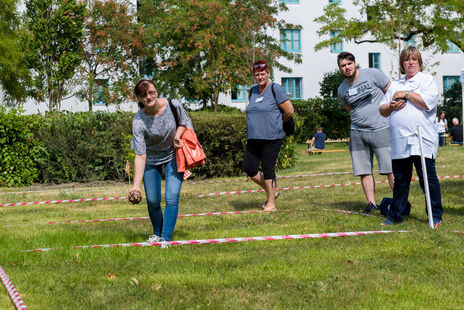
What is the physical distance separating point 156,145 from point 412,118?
2.69 m

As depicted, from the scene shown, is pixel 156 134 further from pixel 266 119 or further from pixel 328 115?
pixel 328 115

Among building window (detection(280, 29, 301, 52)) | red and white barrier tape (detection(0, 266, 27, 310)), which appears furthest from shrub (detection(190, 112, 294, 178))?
building window (detection(280, 29, 301, 52))

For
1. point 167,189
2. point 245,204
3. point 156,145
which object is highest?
point 156,145

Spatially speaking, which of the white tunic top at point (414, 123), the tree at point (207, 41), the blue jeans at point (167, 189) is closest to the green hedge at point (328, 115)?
the tree at point (207, 41)

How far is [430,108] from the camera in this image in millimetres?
6250

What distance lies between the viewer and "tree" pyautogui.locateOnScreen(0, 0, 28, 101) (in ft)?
104

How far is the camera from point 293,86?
42844mm

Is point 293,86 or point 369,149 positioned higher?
point 293,86

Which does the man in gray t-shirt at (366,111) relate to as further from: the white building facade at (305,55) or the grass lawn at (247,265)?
the white building facade at (305,55)

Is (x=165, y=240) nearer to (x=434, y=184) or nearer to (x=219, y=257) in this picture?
(x=219, y=257)

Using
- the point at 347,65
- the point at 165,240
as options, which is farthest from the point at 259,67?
the point at 165,240

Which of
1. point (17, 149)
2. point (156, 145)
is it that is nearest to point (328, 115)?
point (17, 149)

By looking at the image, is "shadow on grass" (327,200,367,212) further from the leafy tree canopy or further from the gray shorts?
the leafy tree canopy

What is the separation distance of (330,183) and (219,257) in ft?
22.6
